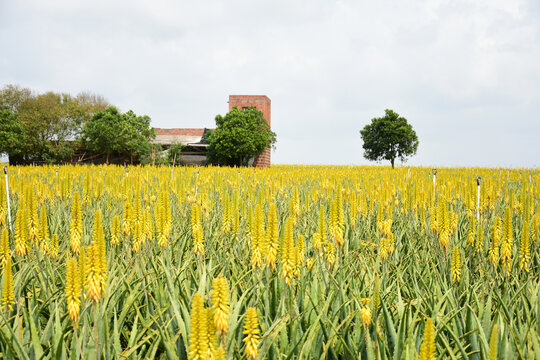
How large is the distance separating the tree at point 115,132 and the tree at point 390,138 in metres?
30.4

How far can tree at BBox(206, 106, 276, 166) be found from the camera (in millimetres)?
36250

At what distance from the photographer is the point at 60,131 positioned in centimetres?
4209

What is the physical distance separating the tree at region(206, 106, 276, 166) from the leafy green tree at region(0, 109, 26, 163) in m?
18.2

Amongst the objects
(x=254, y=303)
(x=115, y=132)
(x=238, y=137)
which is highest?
Result: (x=115, y=132)

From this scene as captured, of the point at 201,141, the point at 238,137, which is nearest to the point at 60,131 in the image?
the point at 201,141

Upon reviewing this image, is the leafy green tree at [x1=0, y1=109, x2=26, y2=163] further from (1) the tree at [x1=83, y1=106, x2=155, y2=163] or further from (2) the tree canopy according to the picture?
(1) the tree at [x1=83, y1=106, x2=155, y2=163]

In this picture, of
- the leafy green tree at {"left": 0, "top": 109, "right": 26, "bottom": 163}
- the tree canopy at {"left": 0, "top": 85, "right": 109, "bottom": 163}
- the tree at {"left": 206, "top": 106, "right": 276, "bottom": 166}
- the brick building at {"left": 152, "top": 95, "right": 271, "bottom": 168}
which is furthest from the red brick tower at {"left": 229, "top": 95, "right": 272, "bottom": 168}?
the leafy green tree at {"left": 0, "top": 109, "right": 26, "bottom": 163}

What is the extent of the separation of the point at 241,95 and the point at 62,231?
4106cm

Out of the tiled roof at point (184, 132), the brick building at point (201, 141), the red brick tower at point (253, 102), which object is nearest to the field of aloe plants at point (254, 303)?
the brick building at point (201, 141)

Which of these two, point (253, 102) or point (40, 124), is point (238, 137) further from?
point (40, 124)

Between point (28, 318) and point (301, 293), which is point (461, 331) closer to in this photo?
point (301, 293)

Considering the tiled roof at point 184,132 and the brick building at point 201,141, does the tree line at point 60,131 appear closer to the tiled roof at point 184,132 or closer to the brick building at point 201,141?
the brick building at point 201,141

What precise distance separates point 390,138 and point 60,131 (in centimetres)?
4000

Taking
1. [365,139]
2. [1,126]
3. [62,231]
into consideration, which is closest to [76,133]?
[1,126]
